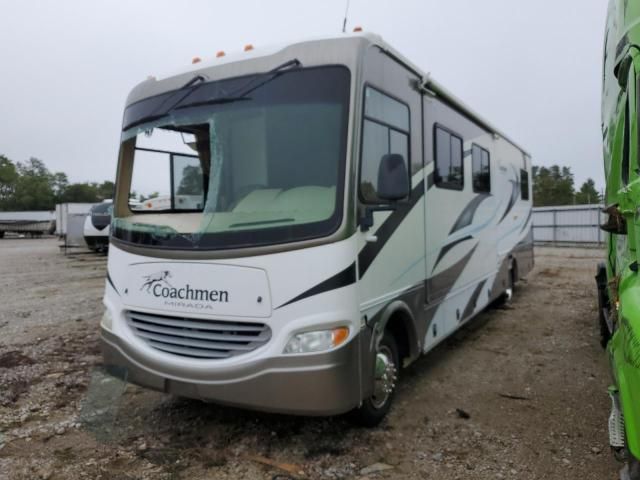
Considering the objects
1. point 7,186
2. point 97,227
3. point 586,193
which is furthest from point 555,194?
point 7,186

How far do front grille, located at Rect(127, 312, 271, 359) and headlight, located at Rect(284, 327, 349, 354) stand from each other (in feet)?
0.57

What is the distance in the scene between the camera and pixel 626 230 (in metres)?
2.97

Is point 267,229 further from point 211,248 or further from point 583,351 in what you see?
point 583,351

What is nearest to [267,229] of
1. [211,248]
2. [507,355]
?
[211,248]

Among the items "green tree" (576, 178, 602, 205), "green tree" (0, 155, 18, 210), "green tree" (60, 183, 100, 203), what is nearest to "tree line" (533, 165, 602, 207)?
"green tree" (576, 178, 602, 205)

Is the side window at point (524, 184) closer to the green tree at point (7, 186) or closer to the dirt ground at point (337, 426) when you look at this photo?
the dirt ground at point (337, 426)

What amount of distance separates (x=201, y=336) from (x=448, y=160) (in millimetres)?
3267

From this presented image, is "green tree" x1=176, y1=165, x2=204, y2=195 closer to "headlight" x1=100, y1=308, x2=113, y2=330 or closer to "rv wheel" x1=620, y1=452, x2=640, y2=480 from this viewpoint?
"headlight" x1=100, y1=308, x2=113, y2=330

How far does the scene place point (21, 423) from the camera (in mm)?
4051

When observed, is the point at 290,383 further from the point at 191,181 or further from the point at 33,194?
the point at 33,194

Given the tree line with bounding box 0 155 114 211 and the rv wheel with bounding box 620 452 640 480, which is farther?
the tree line with bounding box 0 155 114 211

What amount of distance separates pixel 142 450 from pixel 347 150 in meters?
2.60

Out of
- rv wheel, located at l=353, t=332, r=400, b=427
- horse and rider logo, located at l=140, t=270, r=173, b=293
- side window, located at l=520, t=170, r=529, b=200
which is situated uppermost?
side window, located at l=520, t=170, r=529, b=200

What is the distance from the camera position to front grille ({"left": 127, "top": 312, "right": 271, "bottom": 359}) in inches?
130
